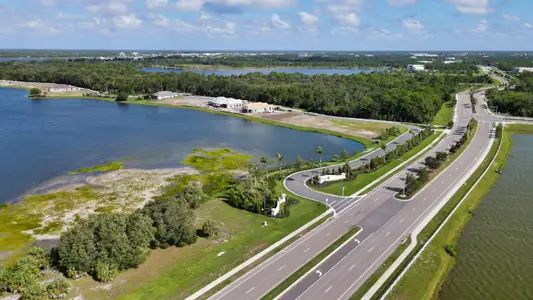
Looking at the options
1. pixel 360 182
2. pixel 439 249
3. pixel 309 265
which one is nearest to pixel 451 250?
pixel 439 249

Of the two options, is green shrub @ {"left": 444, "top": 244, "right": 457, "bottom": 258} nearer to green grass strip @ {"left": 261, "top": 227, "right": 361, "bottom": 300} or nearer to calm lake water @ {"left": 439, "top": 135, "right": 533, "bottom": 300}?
calm lake water @ {"left": 439, "top": 135, "right": 533, "bottom": 300}

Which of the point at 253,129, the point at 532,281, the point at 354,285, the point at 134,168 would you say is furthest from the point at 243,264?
the point at 253,129

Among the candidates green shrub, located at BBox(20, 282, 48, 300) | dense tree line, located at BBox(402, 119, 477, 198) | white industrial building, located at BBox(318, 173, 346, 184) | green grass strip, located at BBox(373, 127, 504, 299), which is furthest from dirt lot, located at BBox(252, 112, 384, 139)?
green shrub, located at BBox(20, 282, 48, 300)

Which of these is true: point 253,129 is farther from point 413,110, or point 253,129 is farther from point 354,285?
point 354,285

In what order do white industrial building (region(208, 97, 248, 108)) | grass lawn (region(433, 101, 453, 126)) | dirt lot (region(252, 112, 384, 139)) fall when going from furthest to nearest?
1. white industrial building (region(208, 97, 248, 108))
2. grass lawn (region(433, 101, 453, 126))
3. dirt lot (region(252, 112, 384, 139))

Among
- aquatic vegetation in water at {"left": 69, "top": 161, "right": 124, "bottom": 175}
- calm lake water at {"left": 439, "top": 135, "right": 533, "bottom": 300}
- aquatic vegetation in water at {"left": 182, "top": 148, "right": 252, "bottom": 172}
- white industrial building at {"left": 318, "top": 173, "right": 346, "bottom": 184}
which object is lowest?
calm lake water at {"left": 439, "top": 135, "right": 533, "bottom": 300}

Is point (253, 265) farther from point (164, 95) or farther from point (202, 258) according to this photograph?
point (164, 95)
